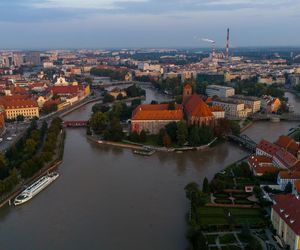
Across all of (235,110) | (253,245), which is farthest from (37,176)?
(235,110)

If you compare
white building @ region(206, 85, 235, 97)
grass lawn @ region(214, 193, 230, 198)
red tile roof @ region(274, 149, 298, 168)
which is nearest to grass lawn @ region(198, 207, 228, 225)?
grass lawn @ region(214, 193, 230, 198)

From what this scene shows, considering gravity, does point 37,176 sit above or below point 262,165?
below

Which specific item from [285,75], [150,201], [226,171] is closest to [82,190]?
[150,201]

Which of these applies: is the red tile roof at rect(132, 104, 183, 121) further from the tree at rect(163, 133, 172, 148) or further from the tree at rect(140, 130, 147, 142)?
the tree at rect(163, 133, 172, 148)

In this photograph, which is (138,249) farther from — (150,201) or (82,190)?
(82,190)

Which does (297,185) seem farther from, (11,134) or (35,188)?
(11,134)

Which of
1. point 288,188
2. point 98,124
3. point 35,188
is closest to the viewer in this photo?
point 288,188
